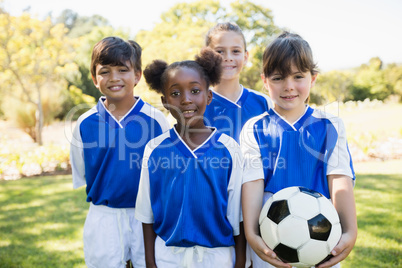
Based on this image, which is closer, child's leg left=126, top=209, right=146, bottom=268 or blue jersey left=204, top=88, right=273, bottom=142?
child's leg left=126, top=209, right=146, bottom=268

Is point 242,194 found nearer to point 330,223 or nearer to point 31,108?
point 330,223

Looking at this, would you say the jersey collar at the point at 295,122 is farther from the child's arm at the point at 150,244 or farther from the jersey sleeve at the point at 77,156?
the jersey sleeve at the point at 77,156

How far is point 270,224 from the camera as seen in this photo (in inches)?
62.4

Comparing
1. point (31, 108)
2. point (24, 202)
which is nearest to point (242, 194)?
point (24, 202)

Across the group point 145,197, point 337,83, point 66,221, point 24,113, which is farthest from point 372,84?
point 145,197

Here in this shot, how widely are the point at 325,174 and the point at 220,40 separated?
1378 mm

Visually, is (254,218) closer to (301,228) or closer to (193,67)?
(301,228)

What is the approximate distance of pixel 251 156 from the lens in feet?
5.93

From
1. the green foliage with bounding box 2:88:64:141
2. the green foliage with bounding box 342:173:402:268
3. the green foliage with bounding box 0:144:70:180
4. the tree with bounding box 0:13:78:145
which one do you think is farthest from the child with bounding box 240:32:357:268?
the green foliage with bounding box 2:88:64:141

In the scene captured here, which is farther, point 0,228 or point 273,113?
point 0,228

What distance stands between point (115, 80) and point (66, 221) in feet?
10.3

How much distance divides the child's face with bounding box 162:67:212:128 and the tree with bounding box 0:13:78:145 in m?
9.68

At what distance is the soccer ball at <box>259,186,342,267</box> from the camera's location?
5.01 feet

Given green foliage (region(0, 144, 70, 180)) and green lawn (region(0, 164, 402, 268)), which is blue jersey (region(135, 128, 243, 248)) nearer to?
green lawn (region(0, 164, 402, 268))
